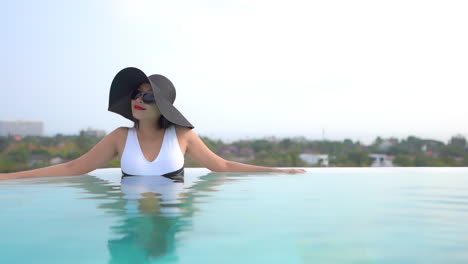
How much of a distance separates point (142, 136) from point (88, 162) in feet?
1.91

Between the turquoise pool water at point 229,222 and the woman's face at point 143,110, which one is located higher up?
the woman's face at point 143,110

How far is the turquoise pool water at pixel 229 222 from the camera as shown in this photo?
1853mm

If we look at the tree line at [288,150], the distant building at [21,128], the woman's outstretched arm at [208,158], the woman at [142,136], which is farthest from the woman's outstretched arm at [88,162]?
the distant building at [21,128]

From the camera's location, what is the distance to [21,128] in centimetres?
2006

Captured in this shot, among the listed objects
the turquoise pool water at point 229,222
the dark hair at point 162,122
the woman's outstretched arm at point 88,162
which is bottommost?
the turquoise pool water at point 229,222

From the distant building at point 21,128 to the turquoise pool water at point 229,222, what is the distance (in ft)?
54.7

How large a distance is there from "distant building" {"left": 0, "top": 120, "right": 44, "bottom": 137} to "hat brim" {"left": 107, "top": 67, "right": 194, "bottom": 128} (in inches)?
643

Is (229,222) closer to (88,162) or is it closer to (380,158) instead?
(88,162)

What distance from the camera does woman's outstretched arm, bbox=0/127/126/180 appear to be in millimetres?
4367

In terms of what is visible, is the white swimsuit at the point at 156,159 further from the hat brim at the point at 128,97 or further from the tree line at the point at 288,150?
the tree line at the point at 288,150

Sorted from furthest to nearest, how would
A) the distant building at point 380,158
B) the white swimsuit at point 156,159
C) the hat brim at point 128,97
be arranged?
the distant building at point 380,158 < the white swimsuit at point 156,159 < the hat brim at point 128,97

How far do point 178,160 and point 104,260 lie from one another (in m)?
2.62

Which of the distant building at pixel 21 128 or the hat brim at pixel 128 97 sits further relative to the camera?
the distant building at pixel 21 128

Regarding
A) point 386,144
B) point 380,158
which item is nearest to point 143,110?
point 380,158
